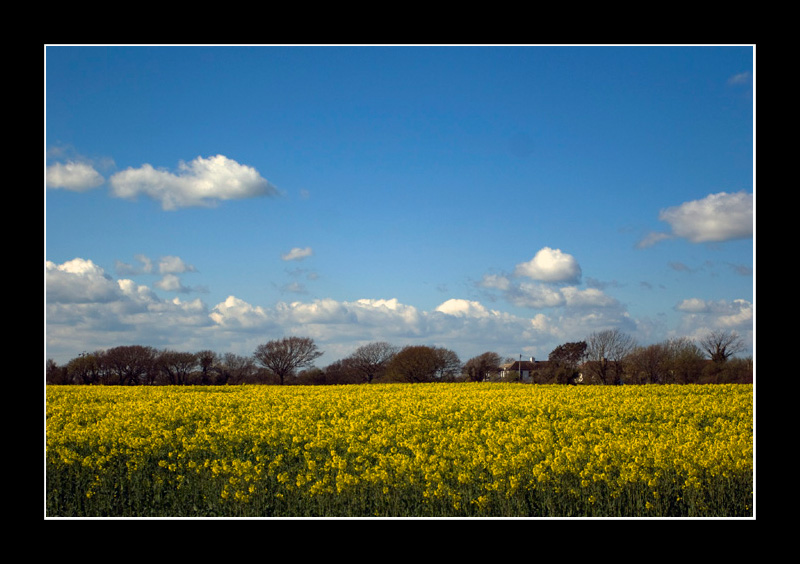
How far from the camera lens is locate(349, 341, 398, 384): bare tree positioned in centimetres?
2941

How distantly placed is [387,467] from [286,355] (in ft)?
67.6

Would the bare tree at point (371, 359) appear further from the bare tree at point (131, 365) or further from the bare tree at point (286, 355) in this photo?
the bare tree at point (131, 365)

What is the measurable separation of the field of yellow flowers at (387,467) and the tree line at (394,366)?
39.4 feet

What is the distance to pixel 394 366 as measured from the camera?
27.8m

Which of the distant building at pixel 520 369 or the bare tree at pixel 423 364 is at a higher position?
the bare tree at pixel 423 364

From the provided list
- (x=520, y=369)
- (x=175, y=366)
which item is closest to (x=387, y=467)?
(x=175, y=366)

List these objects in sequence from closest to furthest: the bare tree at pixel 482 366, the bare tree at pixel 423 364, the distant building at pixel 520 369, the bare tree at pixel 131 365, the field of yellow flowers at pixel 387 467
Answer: the field of yellow flowers at pixel 387 467, the bare tree at pixel 131 365, the bare tree at pixel 423 364, the bare tree at pixel 482 366, the distant building at pixel 520 369

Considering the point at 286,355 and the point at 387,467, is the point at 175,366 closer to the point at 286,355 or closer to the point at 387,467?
the point at 286,355

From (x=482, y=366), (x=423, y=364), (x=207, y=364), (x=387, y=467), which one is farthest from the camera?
(x=482, y=366)

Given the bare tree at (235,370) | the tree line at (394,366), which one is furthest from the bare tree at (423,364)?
the bare tree at (235,370)

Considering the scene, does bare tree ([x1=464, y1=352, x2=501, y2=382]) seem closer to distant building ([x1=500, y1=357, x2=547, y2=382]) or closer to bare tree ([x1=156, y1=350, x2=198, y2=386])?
distant building ([x1=500, y1=357, x2=547, y2=382])

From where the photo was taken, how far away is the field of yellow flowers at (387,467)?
7492mm
